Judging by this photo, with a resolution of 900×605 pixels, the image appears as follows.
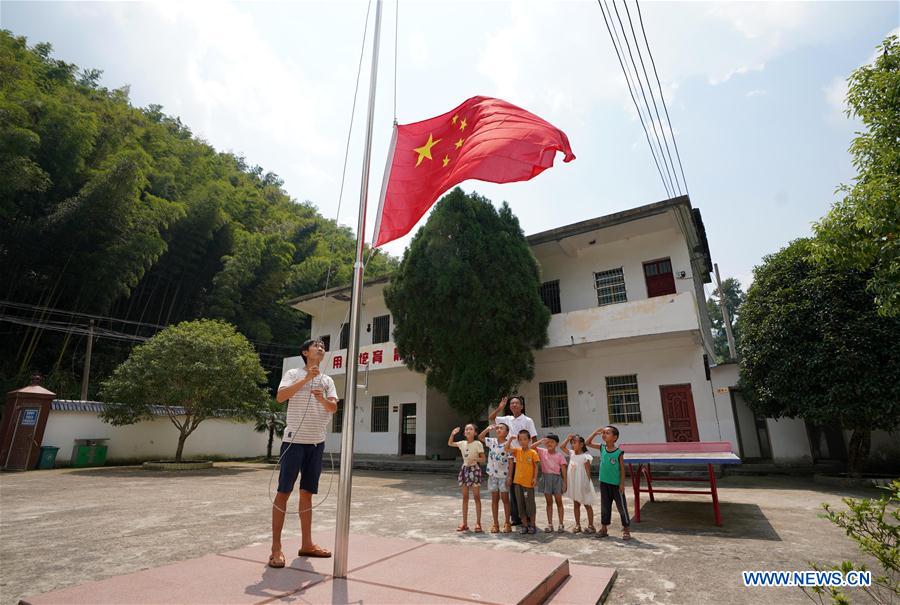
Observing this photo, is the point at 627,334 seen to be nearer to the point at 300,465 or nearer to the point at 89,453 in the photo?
the point at 300,465

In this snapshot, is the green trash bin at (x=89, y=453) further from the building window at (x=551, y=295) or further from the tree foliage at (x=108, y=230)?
the building window at (x=551, y=295)

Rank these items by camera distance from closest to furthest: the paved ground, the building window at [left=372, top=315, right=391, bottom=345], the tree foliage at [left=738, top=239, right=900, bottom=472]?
1. the paved ground
2. the tree foliage at [left=738, top=239, right=900, bottom=472]
3. the building window at [left=372, top=315, right=391, bottom=345]

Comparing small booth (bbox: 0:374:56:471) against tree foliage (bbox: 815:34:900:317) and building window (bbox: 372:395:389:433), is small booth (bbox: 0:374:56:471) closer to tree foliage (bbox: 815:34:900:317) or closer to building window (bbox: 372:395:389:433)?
building window (bbox: 372:395:389:433)

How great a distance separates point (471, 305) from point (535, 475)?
795cm

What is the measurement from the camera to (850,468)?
10320mm

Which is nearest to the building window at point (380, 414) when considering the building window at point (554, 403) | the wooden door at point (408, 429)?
the wooden door at point (408, 429)

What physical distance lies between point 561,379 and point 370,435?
910 centimetres

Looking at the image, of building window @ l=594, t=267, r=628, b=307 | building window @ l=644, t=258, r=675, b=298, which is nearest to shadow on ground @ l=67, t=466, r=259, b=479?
building window @ l=594, t=267, r=628, b=307

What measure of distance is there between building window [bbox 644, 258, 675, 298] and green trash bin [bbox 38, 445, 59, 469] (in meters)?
21.0

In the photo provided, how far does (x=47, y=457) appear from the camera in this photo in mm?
15453

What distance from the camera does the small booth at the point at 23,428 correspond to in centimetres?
1461

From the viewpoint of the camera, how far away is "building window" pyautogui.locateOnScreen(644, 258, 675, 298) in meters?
13.9

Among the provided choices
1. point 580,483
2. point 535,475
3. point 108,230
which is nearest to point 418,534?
point 535,475

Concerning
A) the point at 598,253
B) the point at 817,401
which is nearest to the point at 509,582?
the point at 817,401
